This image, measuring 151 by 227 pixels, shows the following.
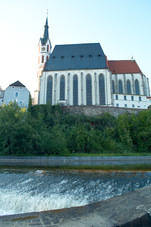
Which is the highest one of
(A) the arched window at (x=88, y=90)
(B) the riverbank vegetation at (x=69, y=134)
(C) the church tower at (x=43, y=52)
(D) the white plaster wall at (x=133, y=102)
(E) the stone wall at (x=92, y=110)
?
(C) the church tower at (x=43, y=52)

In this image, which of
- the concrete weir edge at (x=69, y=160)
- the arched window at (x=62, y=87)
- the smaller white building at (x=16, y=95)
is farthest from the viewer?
the arched window at (x=62, y=87)

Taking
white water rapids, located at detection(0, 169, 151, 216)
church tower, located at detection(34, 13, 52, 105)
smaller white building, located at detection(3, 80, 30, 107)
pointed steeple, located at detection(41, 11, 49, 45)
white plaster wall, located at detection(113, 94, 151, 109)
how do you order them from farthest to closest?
pointed steeple, located at detection(41, 11, 49, 45) → church tower, located at detection(34, 13, 52, 105) → white plaster wall, located at detection(113, 94, 151, 109) → smaller white building, located at detection(3, 80, 30, 107) → white water rapids, located at detection(0, 169, 151, 216)

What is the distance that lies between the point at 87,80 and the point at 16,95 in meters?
19.2

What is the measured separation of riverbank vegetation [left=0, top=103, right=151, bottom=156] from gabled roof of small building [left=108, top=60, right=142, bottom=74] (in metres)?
21.7

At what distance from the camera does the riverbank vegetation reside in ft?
80.5

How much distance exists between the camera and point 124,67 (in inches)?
2114

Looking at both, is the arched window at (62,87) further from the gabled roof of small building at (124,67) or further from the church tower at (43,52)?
the gabled roof of small building at (124,67)

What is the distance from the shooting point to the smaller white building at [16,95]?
38562 mm

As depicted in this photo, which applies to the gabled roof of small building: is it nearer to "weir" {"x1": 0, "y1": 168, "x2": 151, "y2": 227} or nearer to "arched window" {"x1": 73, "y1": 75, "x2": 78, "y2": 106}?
"arched window" {"x1": 73, "y1": 75, "x2": 78, "y2": 106}

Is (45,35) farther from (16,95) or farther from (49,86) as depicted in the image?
(16,95)

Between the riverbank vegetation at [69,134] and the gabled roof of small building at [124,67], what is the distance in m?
21.7

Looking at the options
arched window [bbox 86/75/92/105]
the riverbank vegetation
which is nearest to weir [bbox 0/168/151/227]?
the riverbank vegetation

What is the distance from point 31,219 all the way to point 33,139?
21750 millimetres

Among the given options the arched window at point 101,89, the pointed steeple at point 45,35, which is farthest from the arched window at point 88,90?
the pointed steeple at point 45,35
